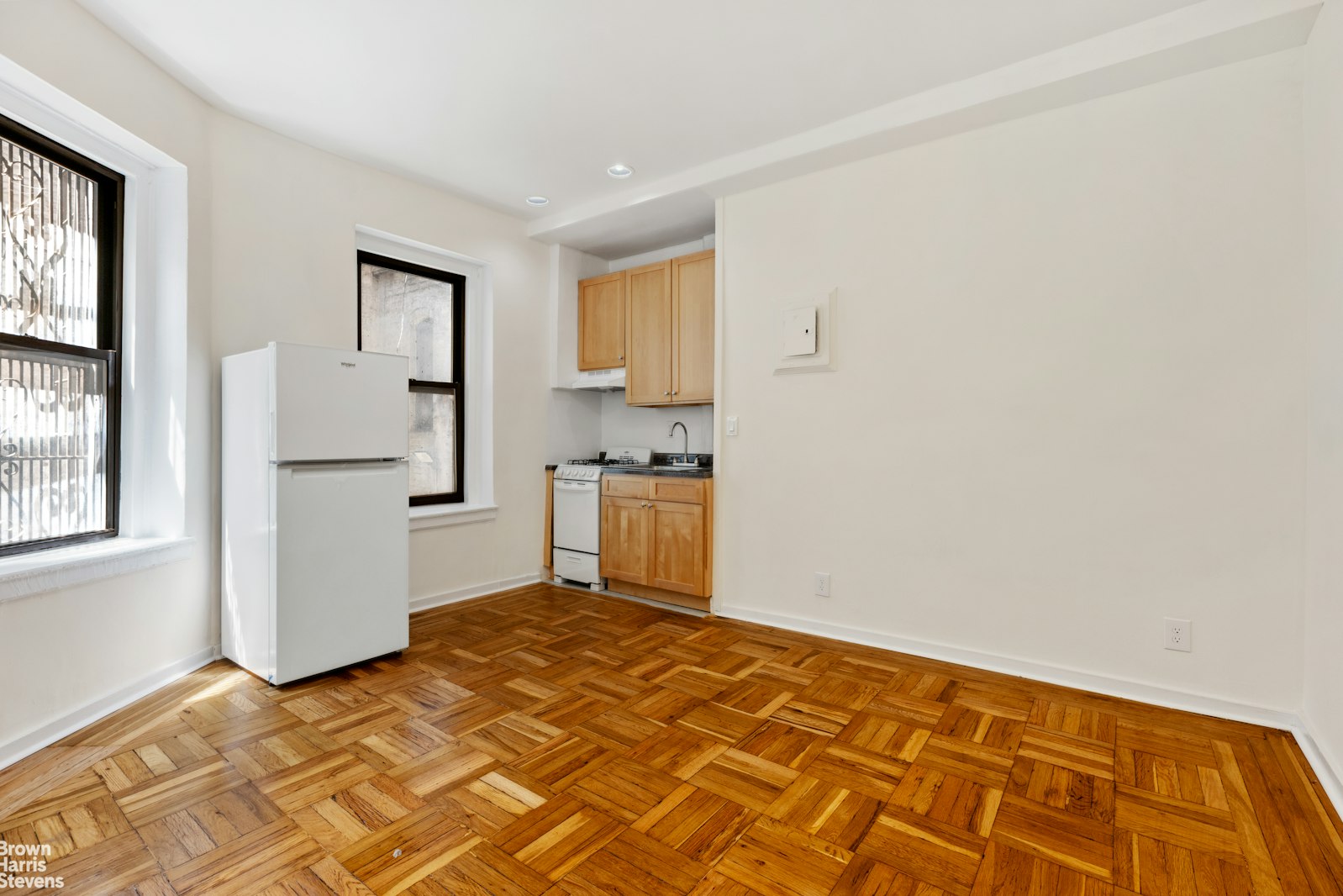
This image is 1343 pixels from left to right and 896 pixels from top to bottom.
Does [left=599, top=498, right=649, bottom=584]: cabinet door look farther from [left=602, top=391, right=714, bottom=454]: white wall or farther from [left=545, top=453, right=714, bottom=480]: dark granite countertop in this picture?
[left=602, top=391, right=714, bottom=454]: white wall

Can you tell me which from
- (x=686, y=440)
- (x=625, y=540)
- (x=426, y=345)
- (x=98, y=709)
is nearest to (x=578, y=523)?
(x=625, y=540)

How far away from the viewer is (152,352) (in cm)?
283

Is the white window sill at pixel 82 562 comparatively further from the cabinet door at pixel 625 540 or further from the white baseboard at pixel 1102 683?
the white baseboard at pixel 1102 683

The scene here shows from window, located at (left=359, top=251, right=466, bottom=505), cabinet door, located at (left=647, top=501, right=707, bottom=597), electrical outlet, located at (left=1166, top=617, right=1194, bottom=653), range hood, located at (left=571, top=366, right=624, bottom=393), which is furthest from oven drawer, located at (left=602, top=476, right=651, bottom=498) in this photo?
electrical outlet, located at (left=1166, top=617, right=1194, bottom=653)

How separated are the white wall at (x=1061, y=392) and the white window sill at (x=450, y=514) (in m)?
1.83

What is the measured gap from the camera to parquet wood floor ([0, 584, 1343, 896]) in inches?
61.2

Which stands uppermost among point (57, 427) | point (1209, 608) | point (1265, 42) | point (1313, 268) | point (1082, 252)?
point (1265, 42)

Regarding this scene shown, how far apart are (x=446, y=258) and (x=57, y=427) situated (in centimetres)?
226

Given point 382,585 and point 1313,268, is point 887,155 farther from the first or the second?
point 382,585

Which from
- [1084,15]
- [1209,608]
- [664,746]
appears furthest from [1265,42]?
[664,746]

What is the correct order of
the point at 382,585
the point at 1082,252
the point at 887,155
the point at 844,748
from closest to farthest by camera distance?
1. the point at 844,748
2. the point at 1082,252
3. the point at 382,585
4. the point at 887,155

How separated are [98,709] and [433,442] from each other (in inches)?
84.3

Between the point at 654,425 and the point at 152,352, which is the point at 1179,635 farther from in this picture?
the point at 152,352

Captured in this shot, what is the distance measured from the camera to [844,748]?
7.16ft
